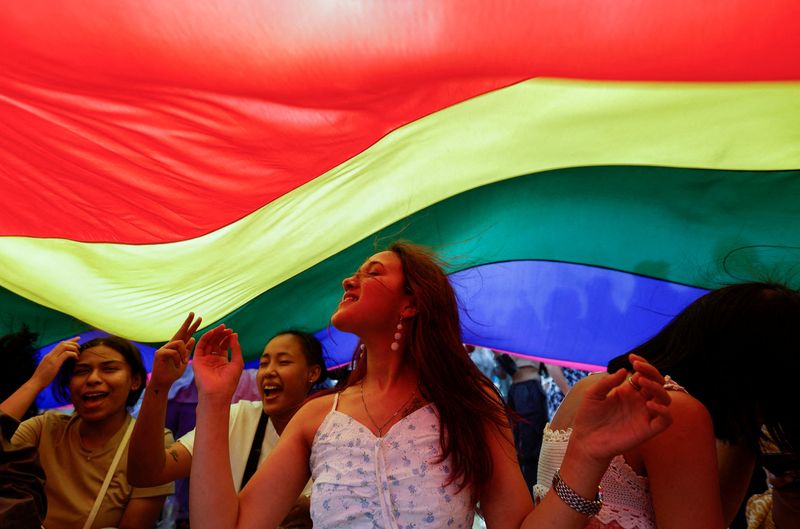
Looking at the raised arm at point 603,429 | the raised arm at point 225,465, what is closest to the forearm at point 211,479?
the raised arm at point 225,465

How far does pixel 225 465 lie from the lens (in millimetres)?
1784

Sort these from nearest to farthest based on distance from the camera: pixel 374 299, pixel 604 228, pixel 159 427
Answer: pixel 374 299, pixel 159 427, pixel 604 228

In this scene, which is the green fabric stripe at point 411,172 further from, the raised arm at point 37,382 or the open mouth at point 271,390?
the open mouth at point 271,390

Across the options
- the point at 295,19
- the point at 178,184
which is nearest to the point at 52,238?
the point at 178,184

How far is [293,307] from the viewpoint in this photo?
368 cm

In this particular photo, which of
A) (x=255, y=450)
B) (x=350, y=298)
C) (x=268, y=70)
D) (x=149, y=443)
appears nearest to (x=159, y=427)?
(x=149, y=443)

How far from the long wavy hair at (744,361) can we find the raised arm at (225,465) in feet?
2.71

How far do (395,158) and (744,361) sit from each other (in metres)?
1.36

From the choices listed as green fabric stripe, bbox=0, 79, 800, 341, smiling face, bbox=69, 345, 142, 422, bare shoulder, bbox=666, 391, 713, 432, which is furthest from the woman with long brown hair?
smiling face, bbox=69, 345, 142, 422

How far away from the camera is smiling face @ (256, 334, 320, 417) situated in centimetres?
291

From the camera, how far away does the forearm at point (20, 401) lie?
2482 mm

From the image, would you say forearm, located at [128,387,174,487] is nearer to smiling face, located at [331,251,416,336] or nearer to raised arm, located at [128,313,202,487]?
raised arm, located at [128,313,202,487]

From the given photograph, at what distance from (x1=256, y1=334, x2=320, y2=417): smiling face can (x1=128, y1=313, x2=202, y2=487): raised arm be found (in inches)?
15.7

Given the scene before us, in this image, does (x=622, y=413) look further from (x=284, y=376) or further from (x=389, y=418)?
(x=284, y=376)
